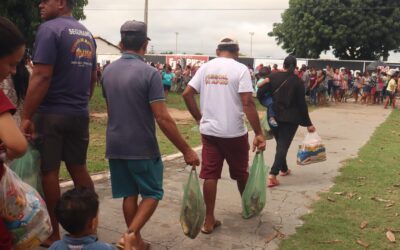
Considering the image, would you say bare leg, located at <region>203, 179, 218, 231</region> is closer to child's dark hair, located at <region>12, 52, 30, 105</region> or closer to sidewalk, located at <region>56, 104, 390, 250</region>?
sidewalk, located at <region>56, 104, 390, 250</region>

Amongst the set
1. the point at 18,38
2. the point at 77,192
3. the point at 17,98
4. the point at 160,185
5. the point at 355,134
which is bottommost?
the point at 355,134

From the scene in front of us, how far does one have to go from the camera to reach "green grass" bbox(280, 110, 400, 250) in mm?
4243

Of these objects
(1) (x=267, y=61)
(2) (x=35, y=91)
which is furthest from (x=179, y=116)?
(1) (x=267, y=61)

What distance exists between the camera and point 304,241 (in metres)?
4.22

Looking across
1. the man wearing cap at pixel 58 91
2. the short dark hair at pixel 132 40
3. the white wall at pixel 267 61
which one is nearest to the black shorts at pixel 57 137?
the man wearing cap at pixel 58 91

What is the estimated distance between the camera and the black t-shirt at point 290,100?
605 cm

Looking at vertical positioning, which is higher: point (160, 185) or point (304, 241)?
point (160, 185)

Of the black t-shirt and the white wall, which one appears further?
the white wall

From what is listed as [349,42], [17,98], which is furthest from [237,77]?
[349,42]

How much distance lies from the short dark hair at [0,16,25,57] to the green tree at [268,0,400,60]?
34.8 m

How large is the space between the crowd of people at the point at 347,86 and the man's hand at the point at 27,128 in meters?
16.9

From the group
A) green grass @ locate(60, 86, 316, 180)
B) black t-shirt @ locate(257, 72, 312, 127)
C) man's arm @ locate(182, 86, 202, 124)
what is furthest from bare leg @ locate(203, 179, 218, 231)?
green grass @ locate(60, 86, 316, 180)

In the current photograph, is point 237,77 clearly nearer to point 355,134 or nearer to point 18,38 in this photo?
point 18,38

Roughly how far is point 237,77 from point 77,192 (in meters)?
2.23
